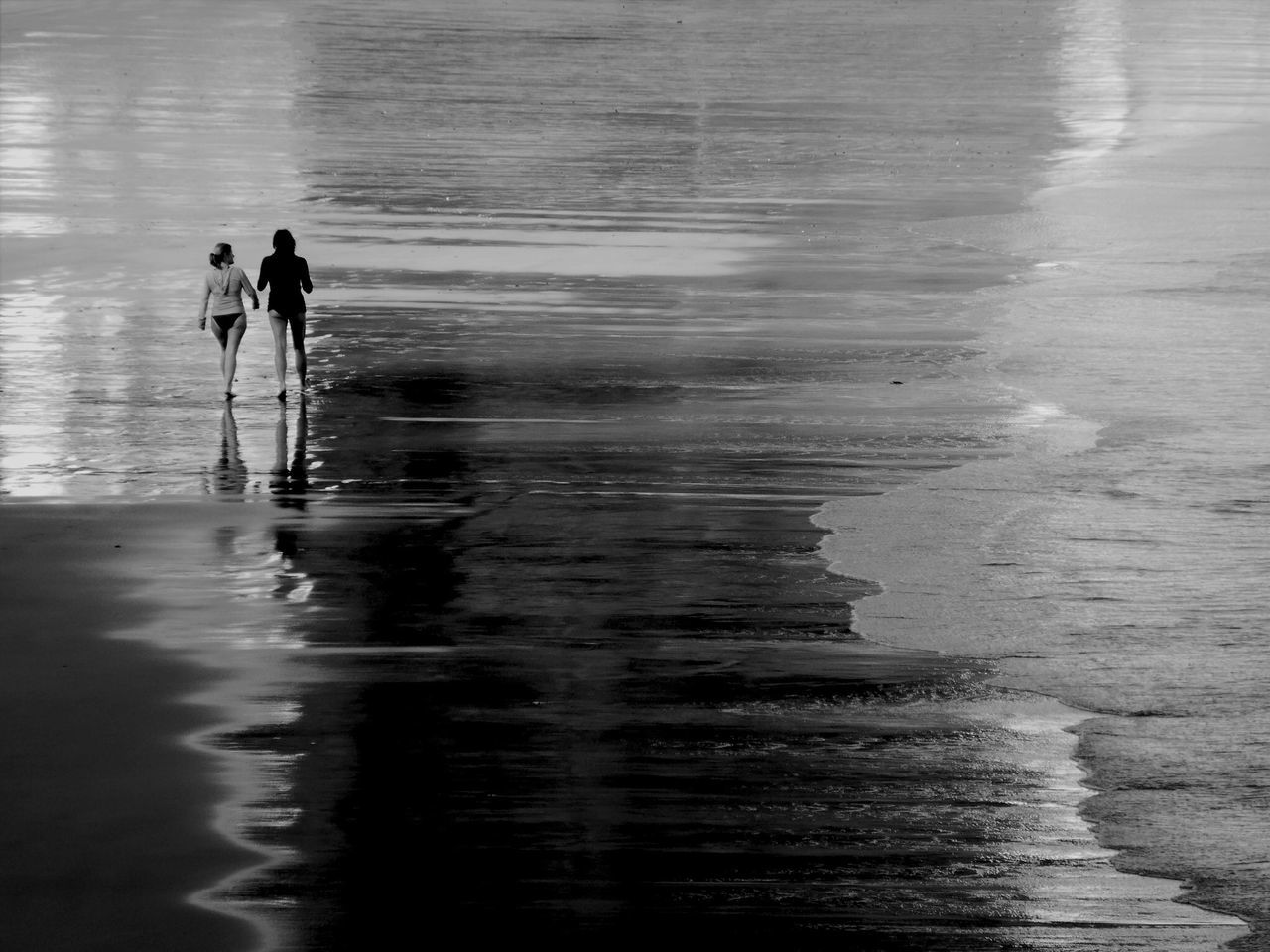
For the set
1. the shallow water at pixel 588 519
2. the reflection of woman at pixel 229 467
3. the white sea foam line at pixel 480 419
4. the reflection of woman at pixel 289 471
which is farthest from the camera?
the white sea foam line at pixel 480 419

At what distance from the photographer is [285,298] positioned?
709 inches

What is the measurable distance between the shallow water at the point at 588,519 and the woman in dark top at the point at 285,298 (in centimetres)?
35

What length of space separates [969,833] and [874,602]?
11.1 ft

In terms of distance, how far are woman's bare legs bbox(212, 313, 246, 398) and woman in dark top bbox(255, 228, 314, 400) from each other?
0.29 meters

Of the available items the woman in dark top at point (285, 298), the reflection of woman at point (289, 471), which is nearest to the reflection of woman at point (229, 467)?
the reflection of woman at point (289, 471)

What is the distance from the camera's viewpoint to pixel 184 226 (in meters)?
28.0

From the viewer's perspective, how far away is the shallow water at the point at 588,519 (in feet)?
27.9

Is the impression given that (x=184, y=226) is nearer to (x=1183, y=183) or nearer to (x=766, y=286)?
(x=766, y=286)

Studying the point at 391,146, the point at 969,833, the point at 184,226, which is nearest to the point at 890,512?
the point at 969,833

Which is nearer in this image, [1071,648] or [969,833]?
[969,833]

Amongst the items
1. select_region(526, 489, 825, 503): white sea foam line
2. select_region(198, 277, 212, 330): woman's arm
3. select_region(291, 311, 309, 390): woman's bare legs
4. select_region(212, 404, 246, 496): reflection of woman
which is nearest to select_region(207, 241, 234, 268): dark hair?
select_region(198, 277, 212, 330): woman's arm

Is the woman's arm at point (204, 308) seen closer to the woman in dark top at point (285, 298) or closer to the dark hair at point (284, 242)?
the woman in dark top at point (285, 298)

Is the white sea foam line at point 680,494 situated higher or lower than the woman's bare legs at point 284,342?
lower

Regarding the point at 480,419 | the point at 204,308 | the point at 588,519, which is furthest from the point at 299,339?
the point at 588,519
